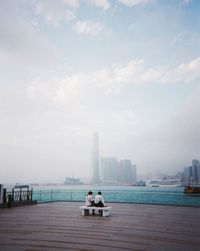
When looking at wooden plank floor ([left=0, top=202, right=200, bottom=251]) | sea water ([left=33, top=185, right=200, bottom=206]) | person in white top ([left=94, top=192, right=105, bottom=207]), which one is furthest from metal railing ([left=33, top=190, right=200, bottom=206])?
wooden plank floor ([left=0, top=202, right=200, bottom=251])

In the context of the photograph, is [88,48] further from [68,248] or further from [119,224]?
[68,248]

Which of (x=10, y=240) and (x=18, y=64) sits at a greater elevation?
(x=18, y=64)

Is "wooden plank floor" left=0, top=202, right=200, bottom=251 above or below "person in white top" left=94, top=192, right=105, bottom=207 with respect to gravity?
below

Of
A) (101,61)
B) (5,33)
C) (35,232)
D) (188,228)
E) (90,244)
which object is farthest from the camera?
(101,61)

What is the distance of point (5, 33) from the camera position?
1435 cm

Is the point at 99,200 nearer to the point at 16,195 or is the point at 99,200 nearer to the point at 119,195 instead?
the point at 16,195

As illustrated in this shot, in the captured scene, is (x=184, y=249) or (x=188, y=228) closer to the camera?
(x=184, y=249)

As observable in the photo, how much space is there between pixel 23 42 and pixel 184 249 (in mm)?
14040

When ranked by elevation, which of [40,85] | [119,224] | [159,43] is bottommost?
[119,224]

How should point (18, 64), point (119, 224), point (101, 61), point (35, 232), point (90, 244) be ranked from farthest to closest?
point (101, 61) < point (18, 64) < point (119, 224) < point (35, 232) < point (90, 244)

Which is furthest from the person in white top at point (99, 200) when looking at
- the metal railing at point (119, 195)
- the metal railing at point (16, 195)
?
the metal railing at point (16, 195)

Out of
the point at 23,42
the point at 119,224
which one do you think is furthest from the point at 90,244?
the point at 23,42

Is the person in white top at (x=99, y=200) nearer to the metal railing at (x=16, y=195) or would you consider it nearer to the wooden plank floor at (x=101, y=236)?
the wooden plank floor at (x=101, y=236)

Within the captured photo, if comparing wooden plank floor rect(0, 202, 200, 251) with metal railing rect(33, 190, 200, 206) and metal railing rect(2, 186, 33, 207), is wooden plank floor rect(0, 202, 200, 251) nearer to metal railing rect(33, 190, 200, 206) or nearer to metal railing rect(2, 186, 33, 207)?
metal railing rect(2, 186, 33, 207)
